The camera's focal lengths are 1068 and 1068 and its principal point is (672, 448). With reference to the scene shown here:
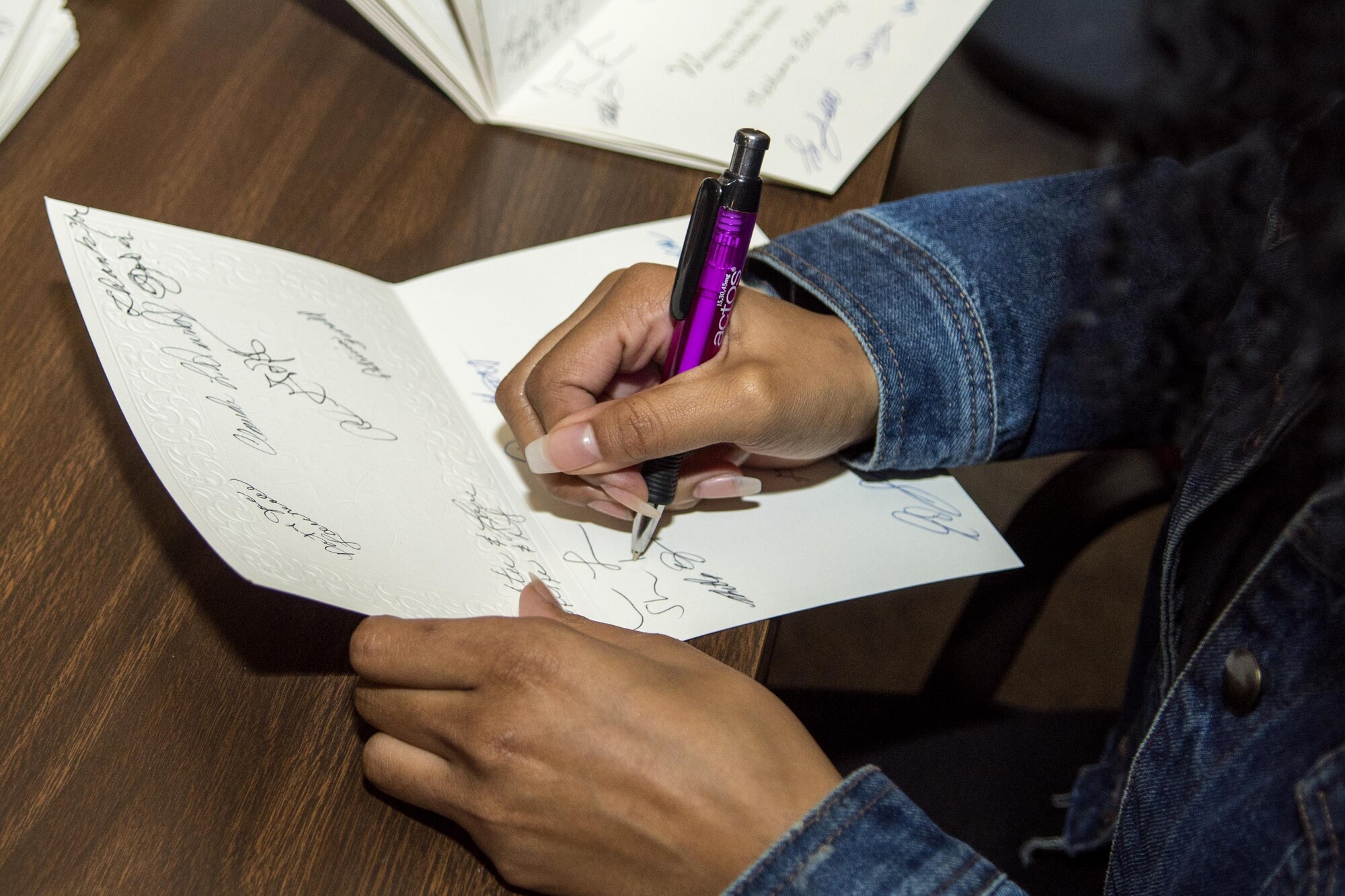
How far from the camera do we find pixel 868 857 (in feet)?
1.30

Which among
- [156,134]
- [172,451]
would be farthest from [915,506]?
[156,134]

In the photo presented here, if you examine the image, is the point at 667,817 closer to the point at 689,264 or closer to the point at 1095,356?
the point at 689,264

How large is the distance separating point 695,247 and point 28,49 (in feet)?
1.49

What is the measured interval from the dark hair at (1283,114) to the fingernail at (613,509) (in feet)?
0.87

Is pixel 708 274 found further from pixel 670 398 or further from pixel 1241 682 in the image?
pixel 1241 682
